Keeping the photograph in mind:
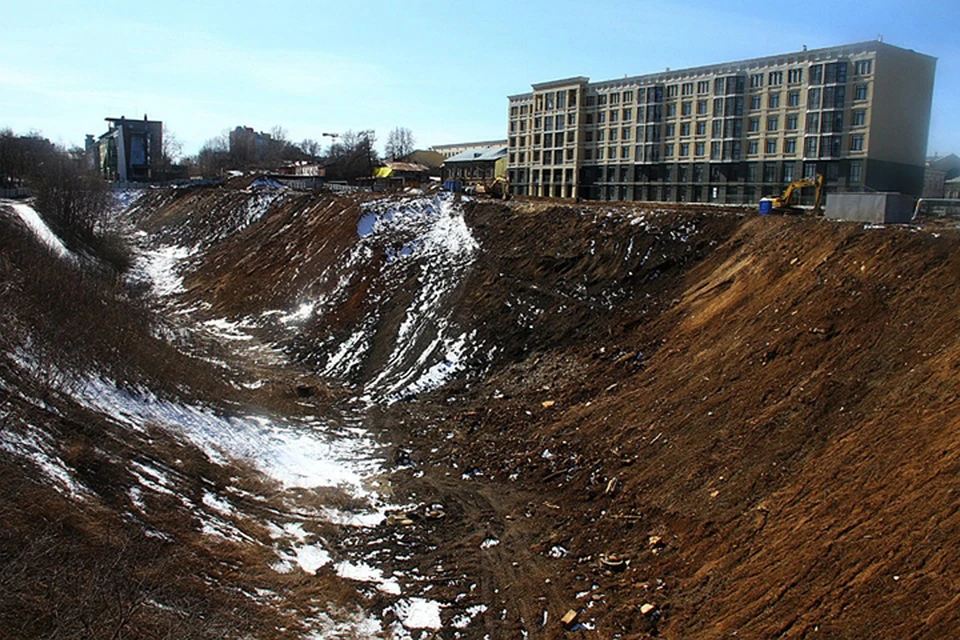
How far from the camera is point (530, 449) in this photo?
749 inches

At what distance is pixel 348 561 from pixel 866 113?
2044 inches

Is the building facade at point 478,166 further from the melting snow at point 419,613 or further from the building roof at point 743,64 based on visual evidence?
the melting snow at point 419,613

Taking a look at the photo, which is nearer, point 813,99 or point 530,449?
point 530,449

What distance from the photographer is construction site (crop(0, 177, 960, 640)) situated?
11.0 meters

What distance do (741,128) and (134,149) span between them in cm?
9948

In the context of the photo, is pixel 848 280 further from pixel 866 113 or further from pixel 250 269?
pixel 866 113

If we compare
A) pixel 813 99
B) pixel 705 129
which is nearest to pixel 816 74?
pixel 813 99

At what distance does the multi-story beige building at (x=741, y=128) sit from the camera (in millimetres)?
50688

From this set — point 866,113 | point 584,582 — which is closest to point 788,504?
point 584,582

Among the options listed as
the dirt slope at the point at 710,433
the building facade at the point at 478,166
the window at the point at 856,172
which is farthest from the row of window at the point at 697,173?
the dirt slope at the point at 710,433

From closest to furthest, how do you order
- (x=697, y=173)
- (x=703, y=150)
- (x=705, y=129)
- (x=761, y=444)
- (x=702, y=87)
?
1. (x=761, y=444)
2. (x=705, y=129)
3. (x=702, y=87)
4. (x=703, y=150)
5. (x=697, y=173)

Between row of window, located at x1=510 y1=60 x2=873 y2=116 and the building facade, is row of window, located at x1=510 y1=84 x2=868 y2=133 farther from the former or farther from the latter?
the building facade

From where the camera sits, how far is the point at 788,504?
1288 centimetres

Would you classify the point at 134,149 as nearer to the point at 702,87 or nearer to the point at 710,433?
the point at 702,87
